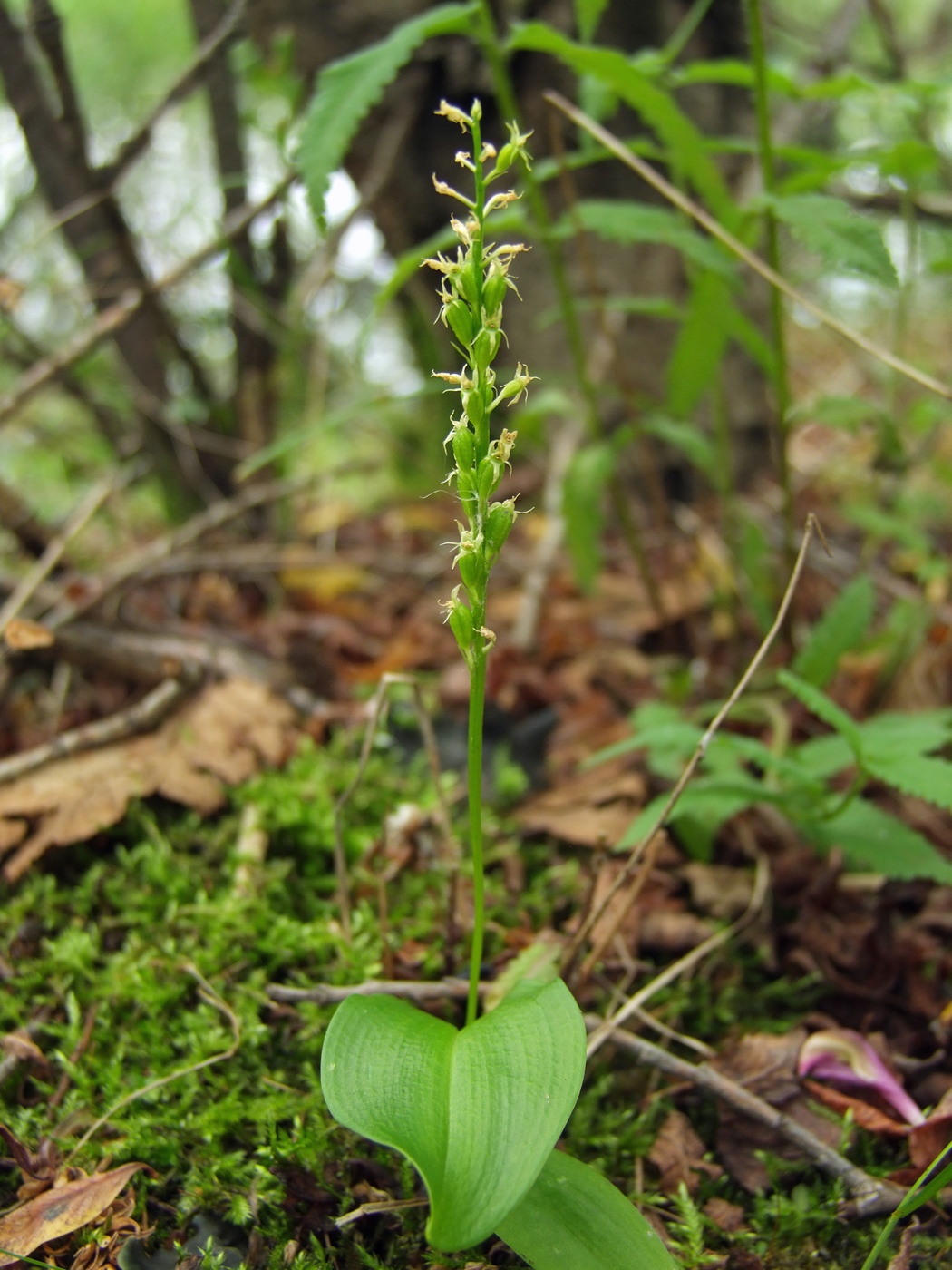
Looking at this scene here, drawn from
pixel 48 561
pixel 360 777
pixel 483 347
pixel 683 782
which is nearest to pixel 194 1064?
pixel 360 777

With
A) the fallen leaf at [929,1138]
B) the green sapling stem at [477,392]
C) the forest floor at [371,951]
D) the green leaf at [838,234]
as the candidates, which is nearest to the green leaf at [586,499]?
the forest floor at [371,951]

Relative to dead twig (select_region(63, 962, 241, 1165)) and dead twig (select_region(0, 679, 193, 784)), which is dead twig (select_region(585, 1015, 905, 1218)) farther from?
dead twig (select_region(0, 679, 193, 784))

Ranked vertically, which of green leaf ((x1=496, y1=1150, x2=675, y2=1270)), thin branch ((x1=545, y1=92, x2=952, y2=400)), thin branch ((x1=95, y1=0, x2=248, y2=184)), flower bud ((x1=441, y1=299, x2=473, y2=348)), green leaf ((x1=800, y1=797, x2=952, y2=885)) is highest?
thin branch ((x1=95, y1=0, x2=248, y2=184))

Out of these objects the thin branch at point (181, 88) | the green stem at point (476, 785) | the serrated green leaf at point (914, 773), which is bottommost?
the serrated green leaf at point (914, 773)

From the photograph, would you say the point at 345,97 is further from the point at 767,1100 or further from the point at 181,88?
the point at 767,1100

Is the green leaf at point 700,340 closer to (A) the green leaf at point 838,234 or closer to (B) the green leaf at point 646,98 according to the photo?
(B) the green leaf at point 646,98

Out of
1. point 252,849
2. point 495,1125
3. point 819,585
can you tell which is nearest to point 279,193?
point 252,849

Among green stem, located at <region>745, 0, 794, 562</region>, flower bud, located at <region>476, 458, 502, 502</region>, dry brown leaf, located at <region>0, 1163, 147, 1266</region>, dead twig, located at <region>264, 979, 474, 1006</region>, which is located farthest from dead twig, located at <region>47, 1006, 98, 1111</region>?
green stem, located at <region>745, 0, 794, 562</region>
